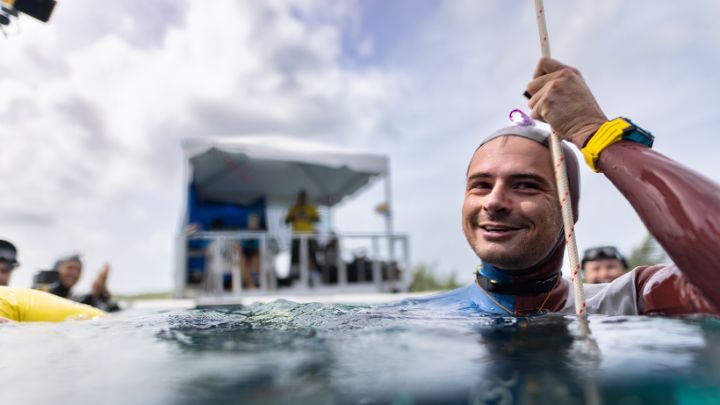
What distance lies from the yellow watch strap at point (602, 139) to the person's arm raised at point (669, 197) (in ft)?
0.05

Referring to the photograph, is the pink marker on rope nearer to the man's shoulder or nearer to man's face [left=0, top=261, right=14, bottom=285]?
the man's shoulder

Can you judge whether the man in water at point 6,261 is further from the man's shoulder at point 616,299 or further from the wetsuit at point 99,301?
the man's shoulder at point 616,299

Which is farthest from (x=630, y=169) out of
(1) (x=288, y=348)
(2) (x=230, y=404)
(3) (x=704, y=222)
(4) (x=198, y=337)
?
(4) (x=198, y=337)

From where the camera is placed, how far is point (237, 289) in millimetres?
7660

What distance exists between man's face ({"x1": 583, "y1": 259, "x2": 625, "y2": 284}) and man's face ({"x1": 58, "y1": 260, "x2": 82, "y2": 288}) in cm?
513

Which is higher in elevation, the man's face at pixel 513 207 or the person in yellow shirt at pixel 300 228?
the person in yellow shirt at pixel 300 228

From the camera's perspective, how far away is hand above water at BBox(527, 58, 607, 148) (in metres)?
1.47

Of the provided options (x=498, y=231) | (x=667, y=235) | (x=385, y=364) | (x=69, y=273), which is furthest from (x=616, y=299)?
(x=69, y=273)

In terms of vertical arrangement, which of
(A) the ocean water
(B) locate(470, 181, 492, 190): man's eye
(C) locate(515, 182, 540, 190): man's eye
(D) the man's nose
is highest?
(B) locate(470, 181, 492, 190): man's eye

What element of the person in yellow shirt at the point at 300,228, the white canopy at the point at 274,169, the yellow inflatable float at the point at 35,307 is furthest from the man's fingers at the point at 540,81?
Answer: the person in yellow shirt at the point at 300,228

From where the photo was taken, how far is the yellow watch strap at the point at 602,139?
134cm

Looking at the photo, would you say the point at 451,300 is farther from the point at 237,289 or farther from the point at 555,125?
the point at 237,289

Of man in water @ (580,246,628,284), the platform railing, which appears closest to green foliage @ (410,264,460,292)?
the platform railing

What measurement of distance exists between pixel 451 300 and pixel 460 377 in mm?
1156
